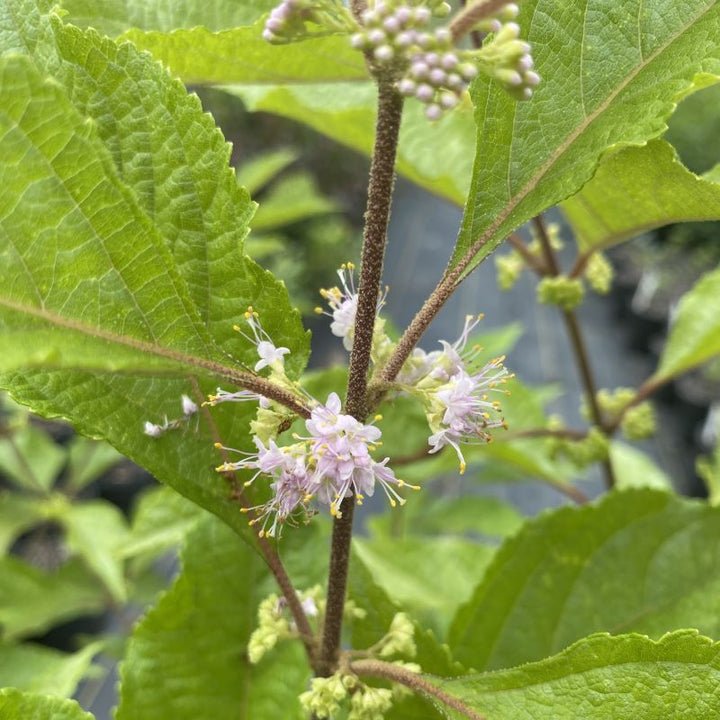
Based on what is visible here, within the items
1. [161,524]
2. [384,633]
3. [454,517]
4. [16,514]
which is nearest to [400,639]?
[384,633]

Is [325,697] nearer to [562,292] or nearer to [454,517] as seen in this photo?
[562,292]

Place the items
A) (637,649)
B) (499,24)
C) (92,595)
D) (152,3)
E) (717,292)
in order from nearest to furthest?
(499,24)
(637,649)
(152,3)
(717,292)
(92,595)

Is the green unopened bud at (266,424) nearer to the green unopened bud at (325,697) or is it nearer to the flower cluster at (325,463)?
the flower cluster at (325,463)

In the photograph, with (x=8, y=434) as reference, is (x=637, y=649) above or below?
above

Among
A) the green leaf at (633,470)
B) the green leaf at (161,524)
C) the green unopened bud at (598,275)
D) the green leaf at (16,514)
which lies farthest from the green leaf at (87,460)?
the green unopened bud at (598,275)

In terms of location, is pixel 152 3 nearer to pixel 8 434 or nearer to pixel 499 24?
pixel 499 24

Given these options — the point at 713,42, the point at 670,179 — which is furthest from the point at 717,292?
the point at 713,42
